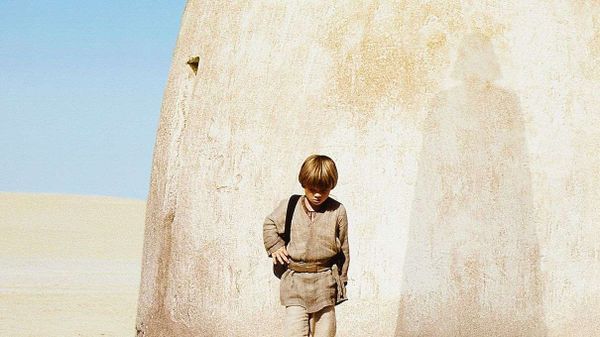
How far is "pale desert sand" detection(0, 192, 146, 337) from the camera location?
14039 millimetres

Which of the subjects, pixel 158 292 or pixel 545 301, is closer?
pixel 545 301

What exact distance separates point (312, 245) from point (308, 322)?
43 cm

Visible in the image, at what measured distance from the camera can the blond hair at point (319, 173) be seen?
4609mm

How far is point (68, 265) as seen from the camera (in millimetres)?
24344

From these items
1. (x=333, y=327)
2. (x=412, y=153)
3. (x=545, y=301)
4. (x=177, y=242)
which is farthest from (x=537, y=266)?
(x=177, y=242)

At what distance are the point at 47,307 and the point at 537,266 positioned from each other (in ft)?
36.7

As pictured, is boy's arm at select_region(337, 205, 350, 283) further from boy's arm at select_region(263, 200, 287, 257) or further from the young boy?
boy's arm at select_region(263, 200, 287, 257)

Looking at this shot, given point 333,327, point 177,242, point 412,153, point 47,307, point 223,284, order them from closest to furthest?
point 333,327 → point 412,153 → point 223,284 → point 177,242 → point 47,307

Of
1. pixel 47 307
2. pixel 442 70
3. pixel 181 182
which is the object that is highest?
pixel 442 70

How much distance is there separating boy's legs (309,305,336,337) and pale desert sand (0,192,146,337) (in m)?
7.96

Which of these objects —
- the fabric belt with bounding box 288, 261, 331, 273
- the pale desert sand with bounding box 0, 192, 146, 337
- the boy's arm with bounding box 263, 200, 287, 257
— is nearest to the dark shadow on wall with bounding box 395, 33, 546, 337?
the fabric belt with bounding box 288, 261, 331, 273

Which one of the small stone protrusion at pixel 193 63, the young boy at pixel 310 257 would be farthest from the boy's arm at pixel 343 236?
the small stone protrusion at pixel 193 63

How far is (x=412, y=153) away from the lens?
20.0 ft

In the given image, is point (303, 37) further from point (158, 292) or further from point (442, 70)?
point (158, 292)
